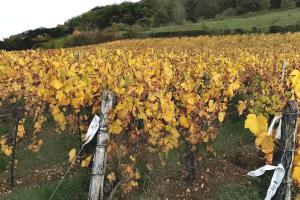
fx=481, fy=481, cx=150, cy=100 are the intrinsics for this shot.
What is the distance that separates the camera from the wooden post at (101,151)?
6.13 meters

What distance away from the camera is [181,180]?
7.80m

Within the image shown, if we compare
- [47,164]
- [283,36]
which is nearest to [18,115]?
[47,164]

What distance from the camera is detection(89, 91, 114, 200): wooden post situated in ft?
20.1

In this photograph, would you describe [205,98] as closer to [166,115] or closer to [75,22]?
[166,115]

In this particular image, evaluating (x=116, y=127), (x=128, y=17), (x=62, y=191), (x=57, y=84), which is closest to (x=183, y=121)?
(x=116, y=127)

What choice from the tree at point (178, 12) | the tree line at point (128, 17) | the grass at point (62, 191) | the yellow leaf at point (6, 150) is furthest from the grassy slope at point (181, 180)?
the tree at point (178, 12)

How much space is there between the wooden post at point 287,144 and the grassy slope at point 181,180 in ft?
8.31

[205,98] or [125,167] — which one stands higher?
[205,98]

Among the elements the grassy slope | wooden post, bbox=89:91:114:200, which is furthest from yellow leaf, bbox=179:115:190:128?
wooden post, bbox=89:91:114:200

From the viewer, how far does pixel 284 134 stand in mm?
4516

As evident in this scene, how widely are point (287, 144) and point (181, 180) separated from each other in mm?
3508

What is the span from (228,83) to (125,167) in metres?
3.48

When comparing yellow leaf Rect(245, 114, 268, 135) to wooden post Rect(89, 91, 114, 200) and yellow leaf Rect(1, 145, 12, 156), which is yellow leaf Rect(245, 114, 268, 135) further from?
yellow leaf Rect(1, 145, 12, 156)

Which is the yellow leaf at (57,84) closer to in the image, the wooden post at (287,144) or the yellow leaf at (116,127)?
the yellow leaf at (116,127)
